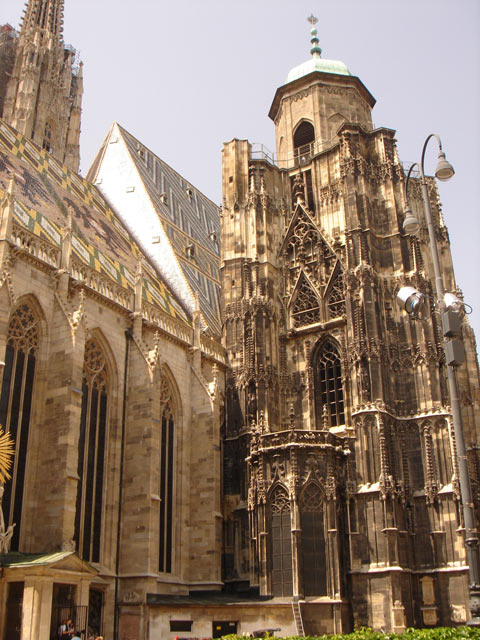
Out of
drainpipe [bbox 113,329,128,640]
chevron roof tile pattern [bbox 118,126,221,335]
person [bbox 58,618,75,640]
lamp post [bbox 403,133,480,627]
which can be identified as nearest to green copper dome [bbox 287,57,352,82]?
chevron roof tile pattern [bbox 118,126,221,335]

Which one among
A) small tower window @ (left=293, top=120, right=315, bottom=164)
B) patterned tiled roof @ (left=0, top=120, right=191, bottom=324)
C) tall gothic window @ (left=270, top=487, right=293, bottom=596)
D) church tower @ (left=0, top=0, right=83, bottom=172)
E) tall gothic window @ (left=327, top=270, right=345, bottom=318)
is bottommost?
tall gothic window @ (left=270, top=487, right=293, bottom=596)

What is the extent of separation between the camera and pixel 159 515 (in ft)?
79.9

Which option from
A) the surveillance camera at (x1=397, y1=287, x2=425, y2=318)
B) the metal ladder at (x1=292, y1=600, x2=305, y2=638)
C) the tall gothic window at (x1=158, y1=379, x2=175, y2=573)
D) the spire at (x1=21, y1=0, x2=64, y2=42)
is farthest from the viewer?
the spire at (x1=21, y1=0, x2=64, y2=42)

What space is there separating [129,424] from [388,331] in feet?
33.4

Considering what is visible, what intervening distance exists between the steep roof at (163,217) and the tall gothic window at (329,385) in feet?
16.5

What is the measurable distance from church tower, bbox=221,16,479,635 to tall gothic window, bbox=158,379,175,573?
8.12ft

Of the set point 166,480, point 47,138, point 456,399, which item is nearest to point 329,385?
point 166,480

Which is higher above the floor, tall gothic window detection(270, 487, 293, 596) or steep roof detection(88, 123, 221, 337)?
steep roof detection(88, 123, 221, 337)

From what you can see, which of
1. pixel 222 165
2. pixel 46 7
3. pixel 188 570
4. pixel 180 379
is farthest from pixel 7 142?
pixel 46 7

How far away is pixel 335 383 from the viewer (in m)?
28.2

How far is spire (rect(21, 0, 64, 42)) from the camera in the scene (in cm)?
5488

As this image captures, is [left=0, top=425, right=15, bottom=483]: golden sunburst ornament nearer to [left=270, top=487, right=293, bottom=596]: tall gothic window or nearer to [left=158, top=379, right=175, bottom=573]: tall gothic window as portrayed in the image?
[left=158, top=379, right=175, bottom=573]: tall gothic window

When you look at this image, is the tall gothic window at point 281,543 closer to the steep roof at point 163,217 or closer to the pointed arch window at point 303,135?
the steep roof at point 163,217

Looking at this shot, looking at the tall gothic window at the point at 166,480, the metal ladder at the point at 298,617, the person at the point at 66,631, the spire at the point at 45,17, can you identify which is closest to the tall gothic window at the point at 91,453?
the tall gothic window at the point at 166,480
